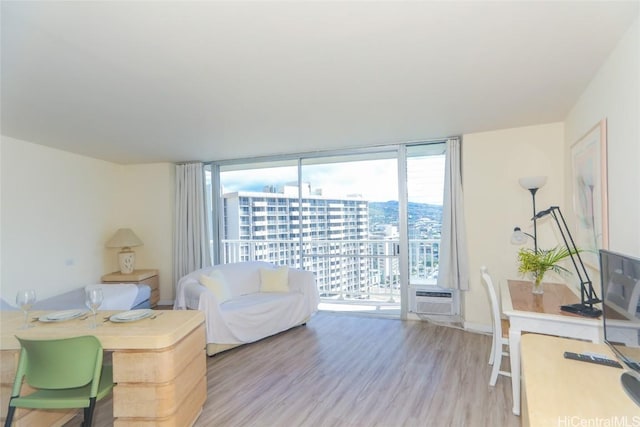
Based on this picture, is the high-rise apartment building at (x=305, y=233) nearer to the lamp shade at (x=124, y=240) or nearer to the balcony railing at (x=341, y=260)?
the balcony railing at (x=341, y=260)

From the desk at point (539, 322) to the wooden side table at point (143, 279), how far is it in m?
4.77

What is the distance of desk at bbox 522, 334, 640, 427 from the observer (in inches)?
41.8

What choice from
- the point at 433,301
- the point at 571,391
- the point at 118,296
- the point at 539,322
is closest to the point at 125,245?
the point at 118,296

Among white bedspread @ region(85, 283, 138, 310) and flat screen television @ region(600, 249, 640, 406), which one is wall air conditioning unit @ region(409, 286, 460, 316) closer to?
flat screen television @ region(600, 249, 640, 406)

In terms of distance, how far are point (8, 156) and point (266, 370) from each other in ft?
12.3

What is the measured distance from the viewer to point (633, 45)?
5.63 feet

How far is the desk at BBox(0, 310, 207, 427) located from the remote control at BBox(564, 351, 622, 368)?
2.04 m

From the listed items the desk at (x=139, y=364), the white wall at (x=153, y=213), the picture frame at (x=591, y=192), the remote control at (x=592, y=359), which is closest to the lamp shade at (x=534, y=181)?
the picture frame at (x=591, y=192)

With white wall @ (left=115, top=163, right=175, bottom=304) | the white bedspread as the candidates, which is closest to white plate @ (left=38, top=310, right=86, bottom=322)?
the white bedspread

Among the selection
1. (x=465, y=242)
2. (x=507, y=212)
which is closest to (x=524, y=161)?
(x=507, y=212)

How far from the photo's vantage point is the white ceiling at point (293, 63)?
155cm

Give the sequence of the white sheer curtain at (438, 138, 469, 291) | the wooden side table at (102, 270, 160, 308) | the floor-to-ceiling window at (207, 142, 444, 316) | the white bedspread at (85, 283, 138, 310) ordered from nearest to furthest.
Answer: the white bedspread at (85, 283, 138, 310)
the white sheer curtain at (438, 138, 469, 291)
the floor-to-ceiling window at (207, 142, 444, 316)
the wooden side table at (102, 270, 160, 308)

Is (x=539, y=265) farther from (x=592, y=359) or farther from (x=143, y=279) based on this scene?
(x=143, y=279)

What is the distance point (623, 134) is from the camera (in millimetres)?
1868
